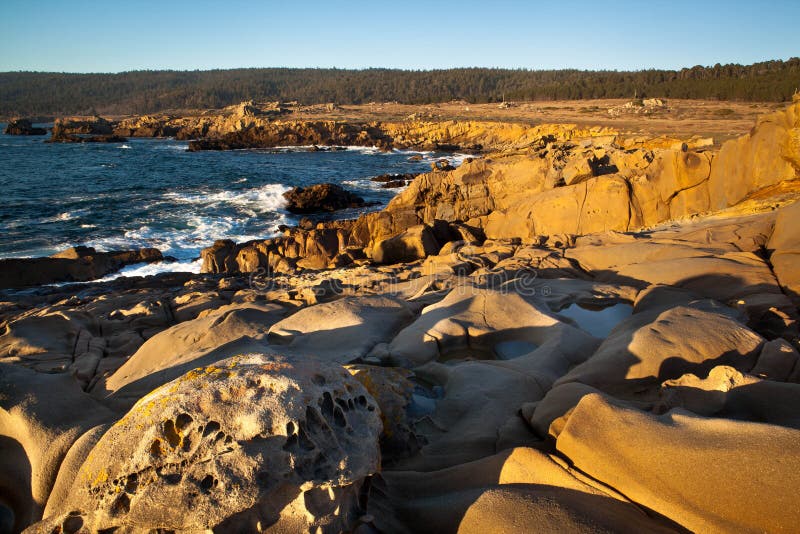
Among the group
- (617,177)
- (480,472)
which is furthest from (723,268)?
(617,177)

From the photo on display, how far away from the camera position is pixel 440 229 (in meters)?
14.3

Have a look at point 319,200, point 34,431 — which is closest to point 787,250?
point 34,431

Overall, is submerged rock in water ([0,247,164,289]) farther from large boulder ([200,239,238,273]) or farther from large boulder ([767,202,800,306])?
large boulder ([767,202,800,306])

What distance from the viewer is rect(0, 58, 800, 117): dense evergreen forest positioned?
60.1m

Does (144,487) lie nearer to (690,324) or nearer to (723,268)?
(690,324)

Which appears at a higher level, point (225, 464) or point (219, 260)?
point (225, 464)

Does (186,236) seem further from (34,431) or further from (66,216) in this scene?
(34,431)

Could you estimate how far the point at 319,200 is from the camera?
24969mm

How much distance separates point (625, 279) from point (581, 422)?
5148 mm

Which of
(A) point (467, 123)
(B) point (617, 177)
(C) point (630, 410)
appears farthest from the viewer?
(A) point (467, 123)

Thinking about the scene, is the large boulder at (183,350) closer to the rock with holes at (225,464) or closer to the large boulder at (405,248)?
the rock with holes at (225,464)

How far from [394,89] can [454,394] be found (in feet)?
426

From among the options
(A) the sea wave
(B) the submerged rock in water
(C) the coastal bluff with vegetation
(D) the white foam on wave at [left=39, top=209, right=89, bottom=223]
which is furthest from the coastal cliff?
(D) the white foam on wave at [left=39, top=209, right=89, bottom=223]

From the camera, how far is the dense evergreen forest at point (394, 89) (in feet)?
197
